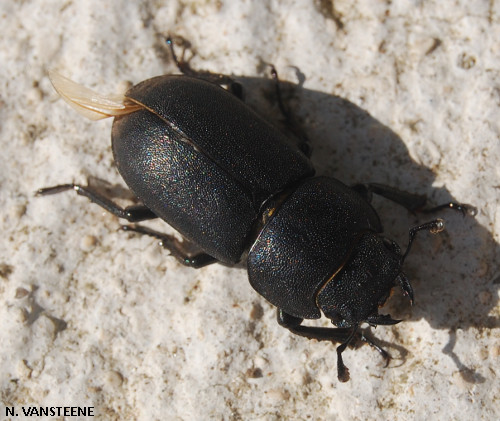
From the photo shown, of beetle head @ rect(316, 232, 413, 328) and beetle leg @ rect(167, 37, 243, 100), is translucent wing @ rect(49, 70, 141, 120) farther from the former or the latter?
beetle head @ rect(316, 232, 413, 328)

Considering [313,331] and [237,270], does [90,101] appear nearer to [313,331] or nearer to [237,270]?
[237,270]

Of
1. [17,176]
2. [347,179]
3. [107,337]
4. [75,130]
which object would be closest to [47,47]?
[75,130]

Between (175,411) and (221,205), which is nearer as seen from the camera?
(221,205)

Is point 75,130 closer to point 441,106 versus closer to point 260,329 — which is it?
point 260,329

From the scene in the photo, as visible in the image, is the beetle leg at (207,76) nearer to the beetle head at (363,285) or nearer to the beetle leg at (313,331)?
the beetle head at (363,285)

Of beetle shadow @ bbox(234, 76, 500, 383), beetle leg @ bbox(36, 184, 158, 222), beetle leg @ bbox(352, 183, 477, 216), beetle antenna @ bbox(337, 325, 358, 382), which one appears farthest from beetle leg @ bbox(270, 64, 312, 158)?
beetle antenna @ bbox(337, 325, 358, 382)
